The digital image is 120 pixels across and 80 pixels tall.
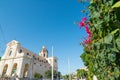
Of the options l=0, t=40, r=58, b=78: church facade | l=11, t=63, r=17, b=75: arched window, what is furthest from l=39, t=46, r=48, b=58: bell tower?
l=11, t=63, r=17, b=75: arched window

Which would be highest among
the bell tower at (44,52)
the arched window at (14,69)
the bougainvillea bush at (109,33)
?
the bell tower at (44,52)

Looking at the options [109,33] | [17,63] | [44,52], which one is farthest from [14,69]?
[109,33]

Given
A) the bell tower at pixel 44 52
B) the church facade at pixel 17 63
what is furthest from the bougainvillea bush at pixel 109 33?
the bell tower at pixel 44 52

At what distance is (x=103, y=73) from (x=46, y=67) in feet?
205

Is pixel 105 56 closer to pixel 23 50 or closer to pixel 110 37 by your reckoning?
pixel 110 37

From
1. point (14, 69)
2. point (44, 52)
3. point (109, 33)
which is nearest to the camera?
point (109, 33)

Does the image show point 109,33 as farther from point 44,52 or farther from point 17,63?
point 44,52

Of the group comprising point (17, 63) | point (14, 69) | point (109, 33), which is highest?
point (17, 63)

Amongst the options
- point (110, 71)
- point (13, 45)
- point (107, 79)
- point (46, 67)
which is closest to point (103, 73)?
point (107, 79)

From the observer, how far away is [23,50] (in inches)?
2181

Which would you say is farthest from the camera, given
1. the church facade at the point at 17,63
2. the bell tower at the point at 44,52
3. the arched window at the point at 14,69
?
the bell tower at the point at 44,52

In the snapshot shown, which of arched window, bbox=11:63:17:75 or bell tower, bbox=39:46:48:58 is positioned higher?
bell tower, bbox=39:46:48:58

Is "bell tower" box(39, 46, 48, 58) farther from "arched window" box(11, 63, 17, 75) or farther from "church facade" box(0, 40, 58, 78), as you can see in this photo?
"arched window" box(11, 63, 17, 75)

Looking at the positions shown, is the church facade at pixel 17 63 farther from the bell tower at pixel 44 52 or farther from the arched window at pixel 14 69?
the bell tower at pixel 44 52
